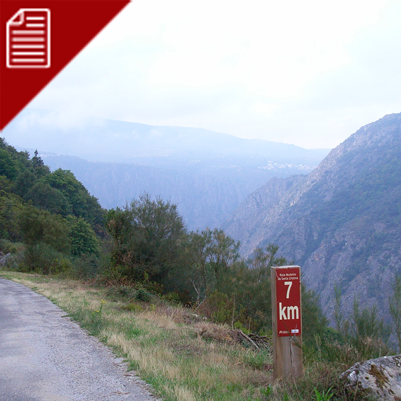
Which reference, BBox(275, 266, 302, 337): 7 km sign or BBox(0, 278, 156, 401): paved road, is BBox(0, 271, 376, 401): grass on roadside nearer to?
BBox(0, 278, 156, 401): paved road

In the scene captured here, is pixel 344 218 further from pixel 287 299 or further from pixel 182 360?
pixel 287 299

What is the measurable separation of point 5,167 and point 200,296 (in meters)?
72.9

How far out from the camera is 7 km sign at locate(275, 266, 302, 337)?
4.65 m

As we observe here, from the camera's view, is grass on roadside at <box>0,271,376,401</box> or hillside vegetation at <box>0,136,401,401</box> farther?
hillside vegetation at <box>0,136,401,401</box>

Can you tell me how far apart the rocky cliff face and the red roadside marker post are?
47228mm

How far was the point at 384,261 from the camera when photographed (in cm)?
7269

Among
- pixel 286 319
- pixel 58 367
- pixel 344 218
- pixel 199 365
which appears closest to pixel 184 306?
pixel 199 365

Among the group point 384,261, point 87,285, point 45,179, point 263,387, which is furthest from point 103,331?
point 45,179

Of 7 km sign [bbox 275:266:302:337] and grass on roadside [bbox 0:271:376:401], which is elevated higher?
7 km sign [bbox 275:266:302:337]

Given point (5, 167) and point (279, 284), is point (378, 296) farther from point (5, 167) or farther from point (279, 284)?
point (5, 167)

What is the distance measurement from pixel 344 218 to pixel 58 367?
10087 cm

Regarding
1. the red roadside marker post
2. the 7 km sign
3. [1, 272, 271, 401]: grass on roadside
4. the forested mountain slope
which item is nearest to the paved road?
[1, 272, 271, 401]: grass on roadside

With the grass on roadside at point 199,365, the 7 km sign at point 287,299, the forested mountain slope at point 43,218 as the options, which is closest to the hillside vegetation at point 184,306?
the grass on roadside at point 199,365

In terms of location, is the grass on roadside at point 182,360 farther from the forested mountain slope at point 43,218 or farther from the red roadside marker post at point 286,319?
the forested mountain slope at point 43,218
